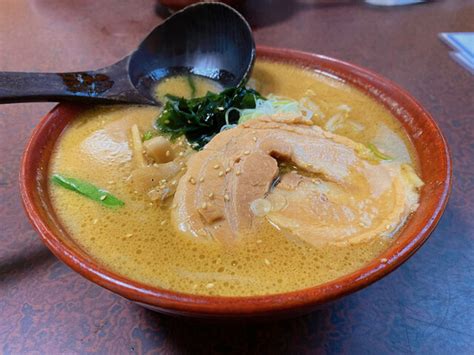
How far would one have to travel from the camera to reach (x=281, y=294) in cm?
76

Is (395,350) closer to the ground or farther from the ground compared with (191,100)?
closer to the ground

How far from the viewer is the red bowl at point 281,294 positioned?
748 millimetres

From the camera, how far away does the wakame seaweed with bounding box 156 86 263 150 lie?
4.38ft

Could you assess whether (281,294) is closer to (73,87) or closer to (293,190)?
(293,190)

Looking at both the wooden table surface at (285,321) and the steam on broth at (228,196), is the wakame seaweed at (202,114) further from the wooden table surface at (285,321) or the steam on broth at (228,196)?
the wooden table surface at (285,321)

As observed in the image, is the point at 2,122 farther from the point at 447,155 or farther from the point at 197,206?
the point at 447,155

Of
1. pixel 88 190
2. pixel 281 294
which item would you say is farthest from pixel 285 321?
pixel 88 190

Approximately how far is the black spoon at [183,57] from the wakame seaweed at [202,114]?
0.11 metres

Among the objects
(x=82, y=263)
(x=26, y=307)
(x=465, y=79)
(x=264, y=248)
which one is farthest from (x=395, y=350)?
(x=465, y=79)

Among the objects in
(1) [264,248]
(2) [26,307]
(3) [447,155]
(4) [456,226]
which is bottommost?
(2) [26,307]

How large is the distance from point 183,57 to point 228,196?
875 mm

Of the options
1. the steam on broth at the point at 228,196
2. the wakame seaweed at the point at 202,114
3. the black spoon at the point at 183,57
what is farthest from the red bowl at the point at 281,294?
the wakame seaweed at the point at 202,114

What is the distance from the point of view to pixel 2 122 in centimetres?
169

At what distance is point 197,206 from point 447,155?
2.24 ft
